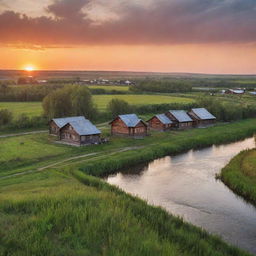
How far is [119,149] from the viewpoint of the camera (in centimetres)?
4928

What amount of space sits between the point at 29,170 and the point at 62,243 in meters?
23.3

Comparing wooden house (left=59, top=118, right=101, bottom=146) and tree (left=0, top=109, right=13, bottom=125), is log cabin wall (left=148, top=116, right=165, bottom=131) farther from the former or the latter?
tree (left=0, top=109, right=13, bottom=125)

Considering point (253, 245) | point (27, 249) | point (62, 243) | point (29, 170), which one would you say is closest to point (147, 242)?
point (62, 243)

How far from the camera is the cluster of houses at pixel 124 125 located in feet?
167

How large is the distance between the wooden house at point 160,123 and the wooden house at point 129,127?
623 cm

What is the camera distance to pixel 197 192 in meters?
33.9

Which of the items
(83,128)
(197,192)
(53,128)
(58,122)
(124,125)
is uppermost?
(58,122)

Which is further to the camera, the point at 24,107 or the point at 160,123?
the point at 24,107

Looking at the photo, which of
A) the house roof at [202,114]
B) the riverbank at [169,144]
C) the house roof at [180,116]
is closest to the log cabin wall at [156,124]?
the riverbank at [169,144]

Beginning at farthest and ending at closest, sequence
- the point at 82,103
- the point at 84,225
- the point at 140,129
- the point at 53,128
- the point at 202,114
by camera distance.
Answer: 1. the point at 202,114
2. the point at 82,103
3. the point at 140,129
4. the point at 53,128
5. the point at 84,225

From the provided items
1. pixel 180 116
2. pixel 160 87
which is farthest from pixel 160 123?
pixel 160 87

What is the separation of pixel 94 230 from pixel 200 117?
57.2m

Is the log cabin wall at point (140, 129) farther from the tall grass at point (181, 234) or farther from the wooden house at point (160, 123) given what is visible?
the tall grass at point (181, 234)

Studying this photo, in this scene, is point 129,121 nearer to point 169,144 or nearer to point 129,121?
point 129,121
